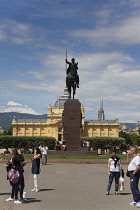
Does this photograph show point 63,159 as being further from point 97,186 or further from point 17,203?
point 17,203

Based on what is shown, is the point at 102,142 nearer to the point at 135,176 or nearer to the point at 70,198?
the point at 70,198

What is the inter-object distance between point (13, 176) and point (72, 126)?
872 inches

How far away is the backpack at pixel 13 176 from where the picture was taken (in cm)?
1000

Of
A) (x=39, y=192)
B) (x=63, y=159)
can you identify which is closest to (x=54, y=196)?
(x=39, y=192)

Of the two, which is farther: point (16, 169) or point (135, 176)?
point (16, 169)

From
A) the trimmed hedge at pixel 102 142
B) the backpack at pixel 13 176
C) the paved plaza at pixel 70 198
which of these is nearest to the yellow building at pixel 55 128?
the trimmed hedge at pixel 102 142

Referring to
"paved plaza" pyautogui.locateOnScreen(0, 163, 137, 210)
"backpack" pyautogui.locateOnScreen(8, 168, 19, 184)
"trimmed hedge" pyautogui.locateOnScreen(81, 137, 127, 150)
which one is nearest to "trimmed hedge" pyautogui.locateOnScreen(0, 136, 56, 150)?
"trimmed hedge" pyautogui.locateOnScreen(81, 137, 127, 150)

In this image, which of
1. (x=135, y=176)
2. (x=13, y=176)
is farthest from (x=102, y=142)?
(x=13, y=176)

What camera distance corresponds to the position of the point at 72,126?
32.1m

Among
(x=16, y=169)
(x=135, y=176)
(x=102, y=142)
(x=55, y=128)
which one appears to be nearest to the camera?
(x=135, y=176)

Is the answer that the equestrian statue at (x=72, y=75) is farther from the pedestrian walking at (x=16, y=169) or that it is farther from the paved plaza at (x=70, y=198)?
the pedestrian walking at (x=16, y=169)

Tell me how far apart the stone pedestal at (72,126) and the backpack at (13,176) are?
71.5 feet

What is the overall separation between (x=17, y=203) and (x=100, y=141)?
181 ft

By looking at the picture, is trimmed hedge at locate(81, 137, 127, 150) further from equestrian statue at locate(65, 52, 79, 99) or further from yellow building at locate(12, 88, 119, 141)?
yellow building at locate(12, 88, 119, 141)
